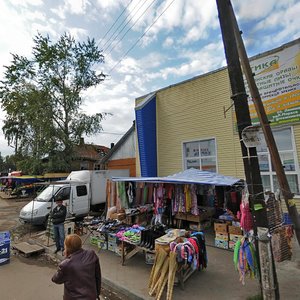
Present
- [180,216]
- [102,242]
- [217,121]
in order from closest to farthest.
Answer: [102,242] < [180,216] < [217,121]

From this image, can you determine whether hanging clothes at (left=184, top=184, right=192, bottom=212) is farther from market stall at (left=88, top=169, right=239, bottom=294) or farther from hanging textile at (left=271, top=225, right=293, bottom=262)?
hanging textile at (left=271, top=225, right=293, bottom=262)

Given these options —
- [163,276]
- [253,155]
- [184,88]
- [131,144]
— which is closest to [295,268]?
[163,276]

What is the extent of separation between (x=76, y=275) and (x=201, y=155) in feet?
30.4

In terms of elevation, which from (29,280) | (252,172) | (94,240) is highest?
(252,172)

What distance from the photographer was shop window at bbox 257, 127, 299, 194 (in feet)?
27.6

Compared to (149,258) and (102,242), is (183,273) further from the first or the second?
(102,242)

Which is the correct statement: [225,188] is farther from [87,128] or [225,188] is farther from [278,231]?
[87,128]

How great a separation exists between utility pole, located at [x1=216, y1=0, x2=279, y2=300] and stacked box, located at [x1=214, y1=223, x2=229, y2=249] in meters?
3.50

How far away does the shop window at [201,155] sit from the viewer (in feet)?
35.8

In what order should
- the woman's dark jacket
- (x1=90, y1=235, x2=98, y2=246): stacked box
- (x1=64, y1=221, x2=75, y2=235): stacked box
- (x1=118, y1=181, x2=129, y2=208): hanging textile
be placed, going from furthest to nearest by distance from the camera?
(x1=118, y1=181, x2=129, y2=208): hanging textile < (x1=64, y1=221, x2=75, y2=235): stacked box < (x1=90, y1=235, x2=98, y2=246): stacked box < the woman's dark jacket

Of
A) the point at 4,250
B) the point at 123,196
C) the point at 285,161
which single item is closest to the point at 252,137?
the point at 285,161

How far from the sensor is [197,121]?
11.4m

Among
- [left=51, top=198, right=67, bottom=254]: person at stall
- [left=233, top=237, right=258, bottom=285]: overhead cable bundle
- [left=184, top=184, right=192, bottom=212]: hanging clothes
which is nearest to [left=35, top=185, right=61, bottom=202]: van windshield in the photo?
[left=51, top=198, right=67, bottom=254]: person at stall

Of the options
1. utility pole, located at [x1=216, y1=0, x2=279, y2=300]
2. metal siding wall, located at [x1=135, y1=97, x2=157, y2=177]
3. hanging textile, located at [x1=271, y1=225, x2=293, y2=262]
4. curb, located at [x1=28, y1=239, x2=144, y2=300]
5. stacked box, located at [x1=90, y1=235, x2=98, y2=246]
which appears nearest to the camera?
utility pole, located at [x1=216, y1=0, x2=279, y2=300]
